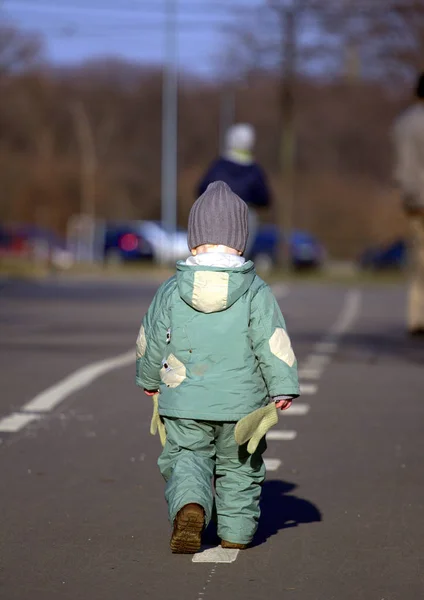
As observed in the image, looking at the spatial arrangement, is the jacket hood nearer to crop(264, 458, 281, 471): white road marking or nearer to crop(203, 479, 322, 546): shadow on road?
crop(203, 479, 322, 546): shadow on road

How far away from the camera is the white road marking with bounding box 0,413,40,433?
24.6ft

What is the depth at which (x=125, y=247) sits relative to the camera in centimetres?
5250

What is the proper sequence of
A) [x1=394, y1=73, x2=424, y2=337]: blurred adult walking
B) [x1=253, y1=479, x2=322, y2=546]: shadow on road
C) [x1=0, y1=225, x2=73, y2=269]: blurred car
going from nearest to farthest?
[x1=253, y1=479, x2=322, y2=546]: shadow on road
[x1=394, y1=73, x2=424, y2=337]: blurred adult walking
[x1=0, y1=225, x2=73, y2=269]: blurred car

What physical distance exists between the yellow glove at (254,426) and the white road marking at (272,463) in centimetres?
171

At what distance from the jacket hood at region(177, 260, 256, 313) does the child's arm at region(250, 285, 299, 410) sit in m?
0.08

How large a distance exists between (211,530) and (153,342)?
73 centimetres

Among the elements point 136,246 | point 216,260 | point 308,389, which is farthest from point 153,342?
point 136,246

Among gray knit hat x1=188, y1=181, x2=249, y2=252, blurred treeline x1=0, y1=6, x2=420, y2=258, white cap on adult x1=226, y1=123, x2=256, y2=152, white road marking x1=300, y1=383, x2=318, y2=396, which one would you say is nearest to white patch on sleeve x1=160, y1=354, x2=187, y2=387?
gray knit hat x1=188, y1=181, x2=249, y2=252

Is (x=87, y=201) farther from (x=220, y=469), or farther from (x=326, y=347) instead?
(x=220, y=469)

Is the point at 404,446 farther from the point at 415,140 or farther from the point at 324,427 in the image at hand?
the point at 415,140

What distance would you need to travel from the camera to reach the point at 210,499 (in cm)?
477

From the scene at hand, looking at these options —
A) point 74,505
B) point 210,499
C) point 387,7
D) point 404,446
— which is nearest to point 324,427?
point 404,446

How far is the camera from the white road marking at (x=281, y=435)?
7.47m

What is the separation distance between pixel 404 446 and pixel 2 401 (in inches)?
97.7
